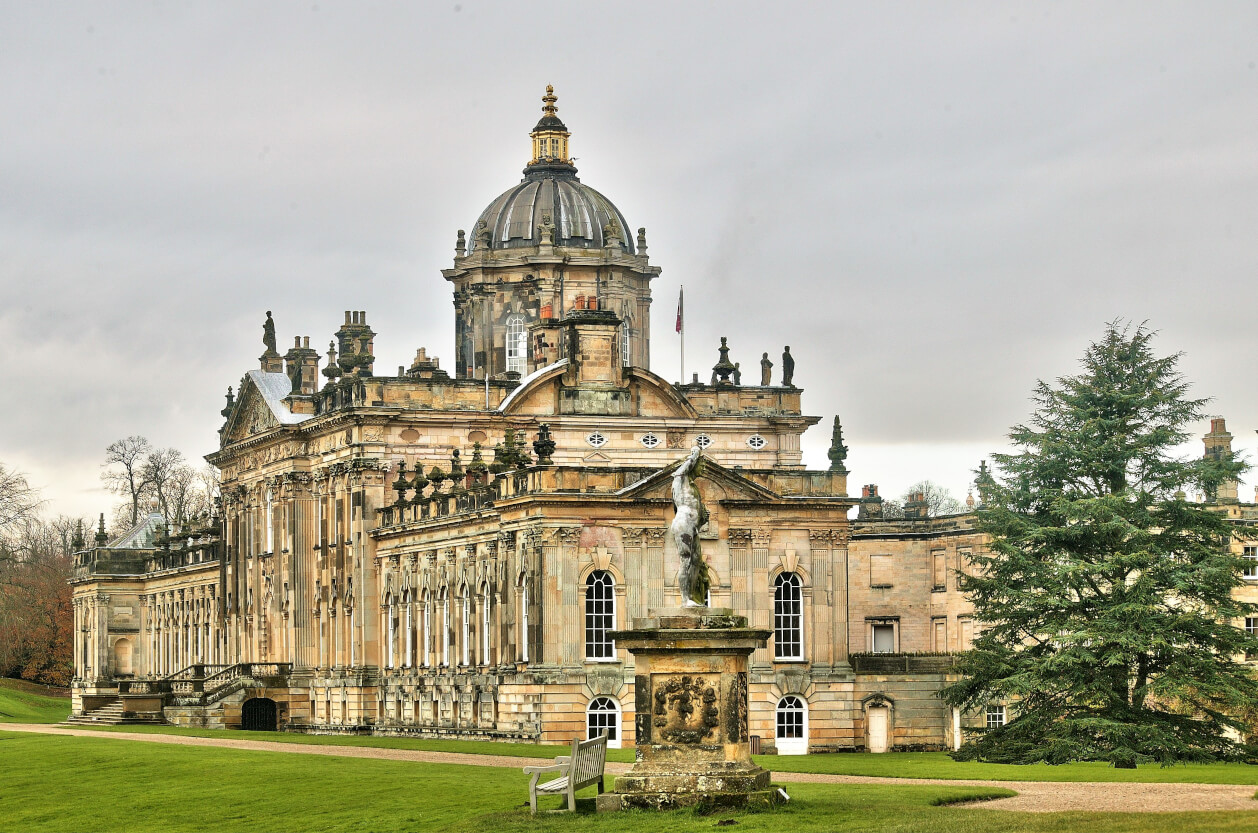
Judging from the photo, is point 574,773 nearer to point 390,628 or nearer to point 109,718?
point 390,628

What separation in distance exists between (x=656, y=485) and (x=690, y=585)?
29318 millimetres

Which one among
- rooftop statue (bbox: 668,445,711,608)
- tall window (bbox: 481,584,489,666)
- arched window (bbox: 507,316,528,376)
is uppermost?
arched window (bbox: 507,316,528,376)

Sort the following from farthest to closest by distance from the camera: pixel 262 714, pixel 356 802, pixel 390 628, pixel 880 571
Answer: pixel 880 571
pixel 262 714
pixel 390 628
pixel 356 802

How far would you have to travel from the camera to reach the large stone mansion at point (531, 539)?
61.5 meters

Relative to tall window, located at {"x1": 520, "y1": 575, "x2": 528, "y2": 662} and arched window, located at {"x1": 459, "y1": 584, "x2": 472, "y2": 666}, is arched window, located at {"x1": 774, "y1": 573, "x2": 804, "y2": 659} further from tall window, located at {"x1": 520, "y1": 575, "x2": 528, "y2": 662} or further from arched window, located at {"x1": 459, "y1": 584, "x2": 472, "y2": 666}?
arched window, located at {"x1": 459, "y1": 584, "x2": 472, "y2": 666}

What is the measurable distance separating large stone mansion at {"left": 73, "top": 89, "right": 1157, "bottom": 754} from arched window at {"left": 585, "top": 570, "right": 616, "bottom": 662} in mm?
67

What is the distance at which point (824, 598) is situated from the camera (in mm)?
64312

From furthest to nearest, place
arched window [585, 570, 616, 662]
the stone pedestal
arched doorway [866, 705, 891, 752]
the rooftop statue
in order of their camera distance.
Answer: arched doorway [866, 705, 891, 752] < arched window [585, 570, 616, 662] < the rooftop statue < the stone pedestal

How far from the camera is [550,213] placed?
85875 millimetres

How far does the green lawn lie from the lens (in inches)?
1200

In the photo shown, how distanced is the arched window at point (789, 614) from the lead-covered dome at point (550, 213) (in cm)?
2445

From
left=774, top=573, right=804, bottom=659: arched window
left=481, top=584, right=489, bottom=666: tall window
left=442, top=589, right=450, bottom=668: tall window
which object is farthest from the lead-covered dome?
left=774, top=573, right=804, bottom=659: arched window

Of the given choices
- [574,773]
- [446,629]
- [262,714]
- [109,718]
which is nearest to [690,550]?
[574,773]

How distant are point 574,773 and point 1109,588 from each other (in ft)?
97.2
